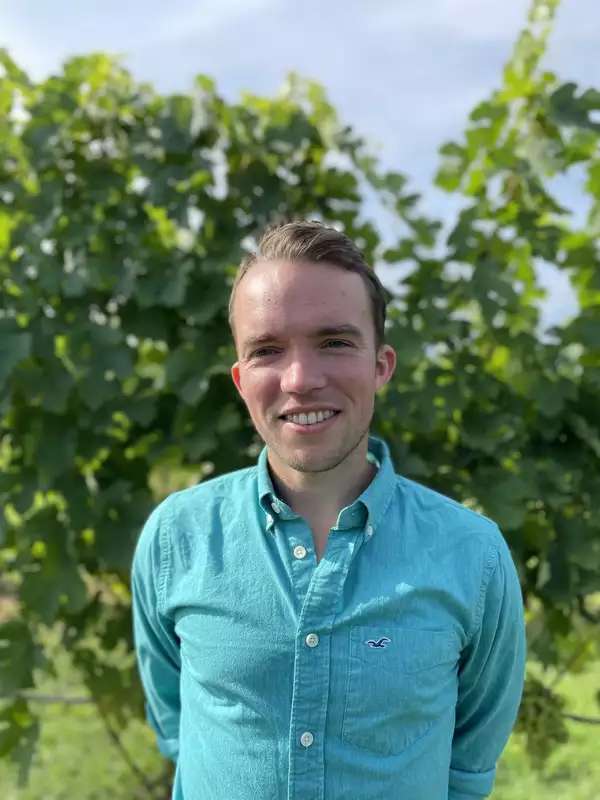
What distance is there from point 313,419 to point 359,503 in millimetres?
161

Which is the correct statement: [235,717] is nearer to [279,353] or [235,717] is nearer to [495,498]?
[279,353]

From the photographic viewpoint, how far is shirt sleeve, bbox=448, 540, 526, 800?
5.56 ft

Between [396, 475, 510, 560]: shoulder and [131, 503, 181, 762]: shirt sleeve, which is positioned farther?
[131, 503, 181, 762]: shirt sleeve

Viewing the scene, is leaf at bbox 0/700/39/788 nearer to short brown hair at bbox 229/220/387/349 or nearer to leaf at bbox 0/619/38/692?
leaf at bbox 0/619/38/692

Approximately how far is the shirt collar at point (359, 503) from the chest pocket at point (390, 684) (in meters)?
0.17

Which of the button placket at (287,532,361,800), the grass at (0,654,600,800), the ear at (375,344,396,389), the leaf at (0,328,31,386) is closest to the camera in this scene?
the button placket at (287,532,361,800)

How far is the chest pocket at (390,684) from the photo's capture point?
157cm

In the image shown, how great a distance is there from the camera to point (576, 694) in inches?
200

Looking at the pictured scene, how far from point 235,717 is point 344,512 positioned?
0.37m

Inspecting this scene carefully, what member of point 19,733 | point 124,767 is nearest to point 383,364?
point 19,733

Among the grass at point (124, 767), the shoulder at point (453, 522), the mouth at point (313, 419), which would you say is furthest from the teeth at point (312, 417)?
the grass at point (124, 767)

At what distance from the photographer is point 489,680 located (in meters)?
1.81

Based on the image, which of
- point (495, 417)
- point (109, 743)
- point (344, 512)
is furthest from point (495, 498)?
point (109, 743)

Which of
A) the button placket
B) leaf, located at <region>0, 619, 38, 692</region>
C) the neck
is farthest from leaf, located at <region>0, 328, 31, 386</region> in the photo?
the button placket
